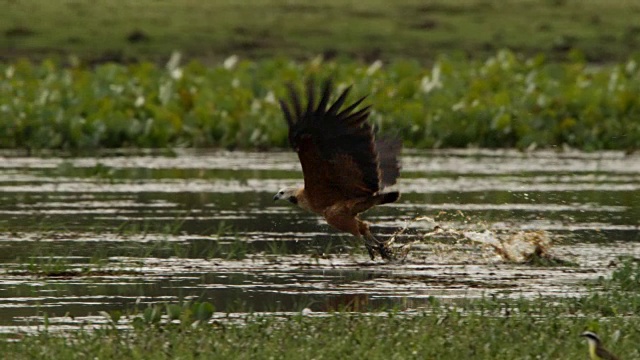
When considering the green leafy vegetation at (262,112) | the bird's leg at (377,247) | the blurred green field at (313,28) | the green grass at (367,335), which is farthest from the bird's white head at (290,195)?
the blurred green field at (313,28)

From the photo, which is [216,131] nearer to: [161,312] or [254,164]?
[254,164]

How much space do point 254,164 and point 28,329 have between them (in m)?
→ 9.57

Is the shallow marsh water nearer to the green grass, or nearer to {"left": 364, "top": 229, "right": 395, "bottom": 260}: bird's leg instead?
{"left": 364, "top": 229, "right": 395, "bottom": 260}: bird's leg

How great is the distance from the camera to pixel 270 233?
12336 mm

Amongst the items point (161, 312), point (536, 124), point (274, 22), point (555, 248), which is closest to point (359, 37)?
point (274, 22)

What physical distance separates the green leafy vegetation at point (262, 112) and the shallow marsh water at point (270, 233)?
2.37 feet

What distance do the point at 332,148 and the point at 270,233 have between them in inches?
102

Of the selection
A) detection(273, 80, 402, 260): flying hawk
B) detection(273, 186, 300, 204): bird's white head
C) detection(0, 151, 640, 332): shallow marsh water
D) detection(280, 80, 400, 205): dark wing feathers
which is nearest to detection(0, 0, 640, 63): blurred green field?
detection(0, 151, 640, 332): shallow marsh water

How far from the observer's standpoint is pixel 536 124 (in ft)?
63.1

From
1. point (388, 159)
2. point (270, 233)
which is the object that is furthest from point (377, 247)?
point (270, 233)

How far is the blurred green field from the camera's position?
30094mm

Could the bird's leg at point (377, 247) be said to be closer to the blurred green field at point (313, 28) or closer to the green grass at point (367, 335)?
the green grass at point (367, 335)

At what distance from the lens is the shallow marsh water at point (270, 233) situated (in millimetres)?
9312

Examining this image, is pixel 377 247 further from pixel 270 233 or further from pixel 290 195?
pixel 270 233
